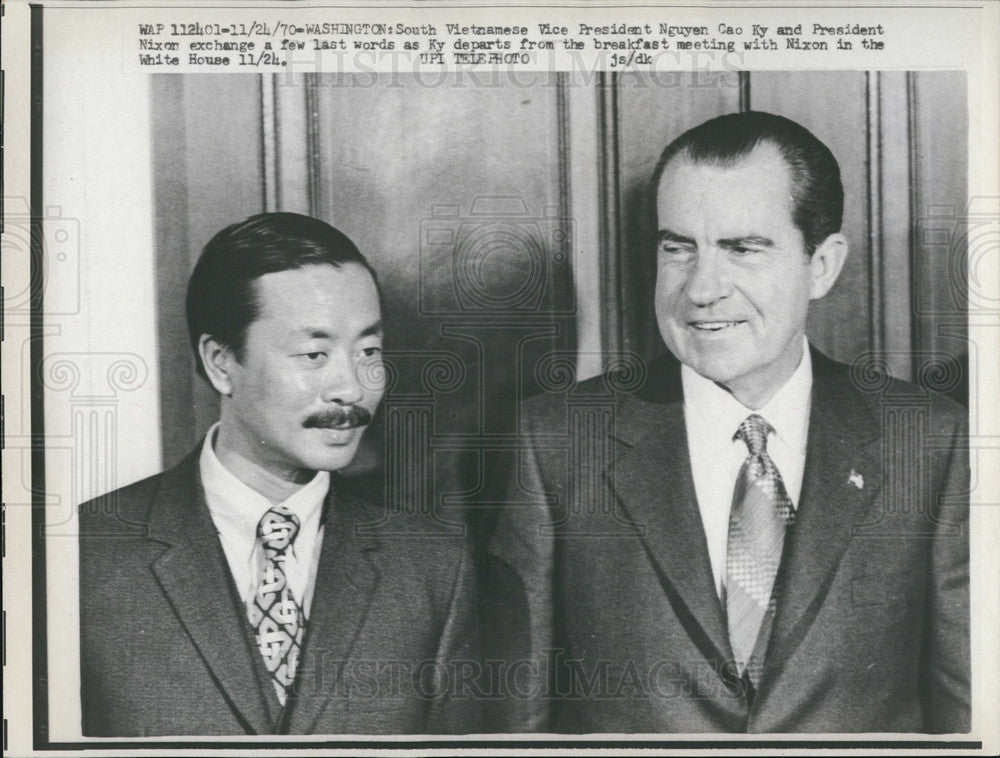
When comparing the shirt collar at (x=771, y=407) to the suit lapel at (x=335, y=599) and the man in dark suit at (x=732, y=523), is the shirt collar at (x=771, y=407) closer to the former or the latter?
the man in dark suit at (x=732, y=523)

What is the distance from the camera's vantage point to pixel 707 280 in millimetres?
2354

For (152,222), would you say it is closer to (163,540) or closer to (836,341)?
(163,540)

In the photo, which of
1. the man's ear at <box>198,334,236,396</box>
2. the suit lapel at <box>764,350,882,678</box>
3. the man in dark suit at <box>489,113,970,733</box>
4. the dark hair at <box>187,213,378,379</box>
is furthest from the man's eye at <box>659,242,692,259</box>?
the man's ear at <box>198,334,236,396</box>

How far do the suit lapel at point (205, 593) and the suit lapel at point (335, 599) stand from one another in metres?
0.12

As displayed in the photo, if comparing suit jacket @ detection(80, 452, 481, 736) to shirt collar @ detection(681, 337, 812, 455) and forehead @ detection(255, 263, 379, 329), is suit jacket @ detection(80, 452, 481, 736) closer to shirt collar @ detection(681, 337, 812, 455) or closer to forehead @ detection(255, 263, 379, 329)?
forehead @ detection(255, 263, 379, 329)

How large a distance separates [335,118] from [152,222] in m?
0.54

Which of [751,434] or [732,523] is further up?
[751,434]

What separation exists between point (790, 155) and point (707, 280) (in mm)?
396

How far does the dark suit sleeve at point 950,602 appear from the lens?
2.42 metres

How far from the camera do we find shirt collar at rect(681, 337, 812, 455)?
240 cm

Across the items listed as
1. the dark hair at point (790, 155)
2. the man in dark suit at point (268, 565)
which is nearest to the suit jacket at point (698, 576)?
the man in dark suit at point (268, 565)

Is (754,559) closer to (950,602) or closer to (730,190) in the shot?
(950,602)

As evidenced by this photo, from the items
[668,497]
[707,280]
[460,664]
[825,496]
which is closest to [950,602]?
[825,496]

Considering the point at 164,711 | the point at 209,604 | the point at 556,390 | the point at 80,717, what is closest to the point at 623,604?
the point at 556,390
